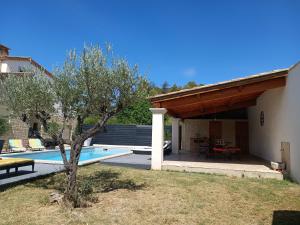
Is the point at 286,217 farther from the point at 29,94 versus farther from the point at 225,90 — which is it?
the point at 29,94

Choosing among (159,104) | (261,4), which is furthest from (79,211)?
(261,4)

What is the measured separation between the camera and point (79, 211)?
6.80 meters

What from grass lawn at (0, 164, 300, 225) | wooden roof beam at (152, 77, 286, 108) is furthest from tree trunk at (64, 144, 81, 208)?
wooden roof beam at (152, 77, 286, 108)

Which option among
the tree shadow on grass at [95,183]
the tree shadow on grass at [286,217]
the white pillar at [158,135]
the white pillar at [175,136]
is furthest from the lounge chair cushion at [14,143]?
the tree shadow on grass at [286,217]

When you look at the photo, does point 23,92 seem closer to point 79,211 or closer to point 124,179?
point 79,211

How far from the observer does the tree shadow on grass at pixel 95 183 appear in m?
8.80

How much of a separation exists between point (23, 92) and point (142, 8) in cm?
1102

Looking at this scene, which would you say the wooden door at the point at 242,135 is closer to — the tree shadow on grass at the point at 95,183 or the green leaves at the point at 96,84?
the tree shadow on grass at the point at 95,183

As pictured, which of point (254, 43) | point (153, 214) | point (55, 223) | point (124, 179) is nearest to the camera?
point (55, 223)

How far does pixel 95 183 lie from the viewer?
995 cm

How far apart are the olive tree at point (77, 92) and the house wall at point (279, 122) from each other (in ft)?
21.3

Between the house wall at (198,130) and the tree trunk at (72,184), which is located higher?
the house wall at (198,130)

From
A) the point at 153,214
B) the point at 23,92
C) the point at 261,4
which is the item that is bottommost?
the point at 153,214

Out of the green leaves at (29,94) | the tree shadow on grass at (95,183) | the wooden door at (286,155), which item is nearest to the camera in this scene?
the green leaves at (29,94)
